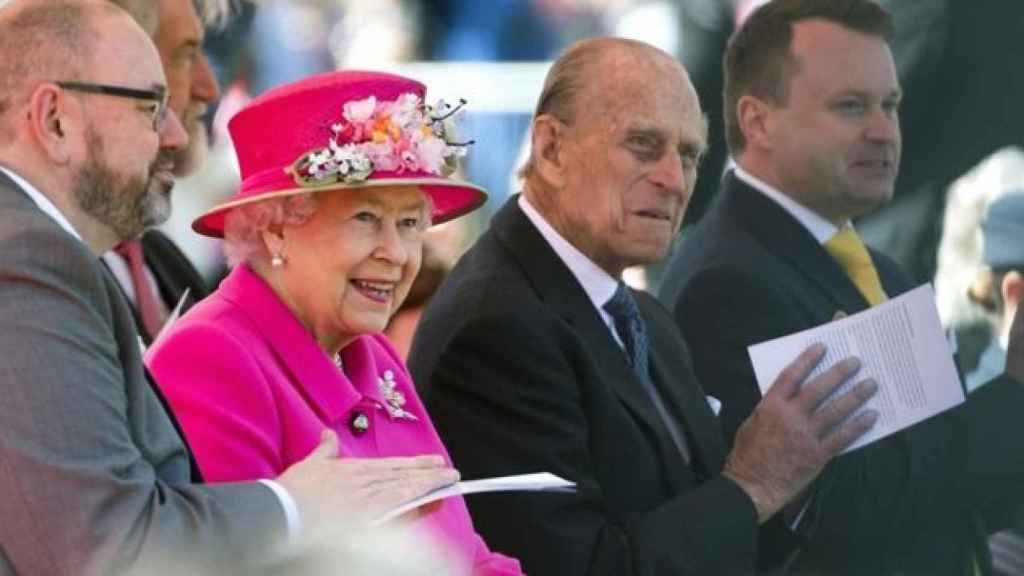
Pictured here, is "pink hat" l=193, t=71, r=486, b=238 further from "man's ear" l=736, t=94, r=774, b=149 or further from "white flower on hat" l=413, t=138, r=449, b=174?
"man's ear" l=736, t=94, r=774, b=149

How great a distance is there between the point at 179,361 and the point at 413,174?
42 cm

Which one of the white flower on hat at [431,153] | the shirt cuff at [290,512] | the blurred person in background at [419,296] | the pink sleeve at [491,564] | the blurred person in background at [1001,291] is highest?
the white flower on hat at [431,153]

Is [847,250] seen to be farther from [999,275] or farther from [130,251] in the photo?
[130,251]

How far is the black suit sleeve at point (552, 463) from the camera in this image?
3.53 meters

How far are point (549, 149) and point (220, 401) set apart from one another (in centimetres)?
101

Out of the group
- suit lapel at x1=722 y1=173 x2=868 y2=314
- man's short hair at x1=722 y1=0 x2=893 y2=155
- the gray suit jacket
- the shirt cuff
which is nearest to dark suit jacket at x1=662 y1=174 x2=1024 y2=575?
suit lapel at x1=722 y1=173 x2=868 y2=314

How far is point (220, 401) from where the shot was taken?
10.1ft

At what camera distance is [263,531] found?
275 cm

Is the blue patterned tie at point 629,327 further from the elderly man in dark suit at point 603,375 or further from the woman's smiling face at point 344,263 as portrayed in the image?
the woman's smiling face at point 344,263

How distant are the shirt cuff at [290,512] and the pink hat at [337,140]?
1.83 ft

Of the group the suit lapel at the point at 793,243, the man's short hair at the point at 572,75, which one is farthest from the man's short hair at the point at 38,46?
the suit lapel at the point at 793,243

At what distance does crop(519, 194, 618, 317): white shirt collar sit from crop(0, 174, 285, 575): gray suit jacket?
1.14 meters

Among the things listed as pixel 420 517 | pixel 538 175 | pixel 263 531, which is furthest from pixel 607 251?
pixel 263 531

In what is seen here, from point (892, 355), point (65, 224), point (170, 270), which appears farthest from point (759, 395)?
point (65, 224)
